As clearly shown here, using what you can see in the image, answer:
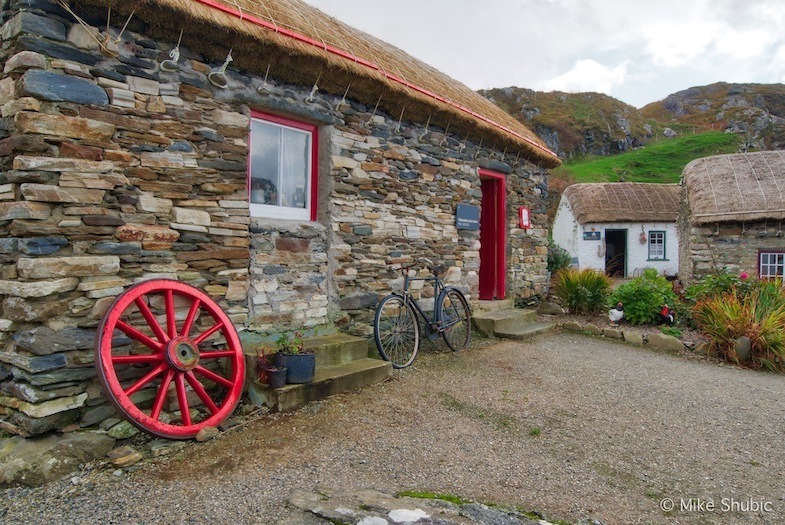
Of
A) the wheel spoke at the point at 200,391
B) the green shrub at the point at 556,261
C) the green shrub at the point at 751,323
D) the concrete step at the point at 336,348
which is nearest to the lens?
the wheel spoke at the point at 200,391

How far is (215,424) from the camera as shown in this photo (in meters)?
3.79

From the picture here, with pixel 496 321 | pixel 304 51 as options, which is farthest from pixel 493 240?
pixel 304 51

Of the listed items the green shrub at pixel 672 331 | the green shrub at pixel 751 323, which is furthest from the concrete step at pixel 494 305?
the green shrub at pixel 751 323

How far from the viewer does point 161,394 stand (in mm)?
3635

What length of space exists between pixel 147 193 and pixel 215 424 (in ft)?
6.32

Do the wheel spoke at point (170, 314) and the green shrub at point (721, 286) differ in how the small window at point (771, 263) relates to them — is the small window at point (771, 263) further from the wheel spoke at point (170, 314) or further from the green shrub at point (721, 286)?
the wheel spoke at point (170, 314)

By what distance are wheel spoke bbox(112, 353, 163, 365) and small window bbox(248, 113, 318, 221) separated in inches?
72.2

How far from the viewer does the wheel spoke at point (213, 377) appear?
3975 mm

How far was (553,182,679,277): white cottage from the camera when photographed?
21281 millimetres

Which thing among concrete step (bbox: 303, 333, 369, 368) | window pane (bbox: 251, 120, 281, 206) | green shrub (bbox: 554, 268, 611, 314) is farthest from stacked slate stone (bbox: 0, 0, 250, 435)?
green shrub (bbox: 554, 268, 611, 314)

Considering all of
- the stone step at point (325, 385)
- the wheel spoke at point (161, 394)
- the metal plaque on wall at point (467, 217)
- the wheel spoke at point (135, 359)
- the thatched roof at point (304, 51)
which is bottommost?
the stone step at point (325, 385)

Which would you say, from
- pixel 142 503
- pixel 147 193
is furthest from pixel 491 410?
pixel 147 193

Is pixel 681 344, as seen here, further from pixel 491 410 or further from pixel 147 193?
pixel 147 193

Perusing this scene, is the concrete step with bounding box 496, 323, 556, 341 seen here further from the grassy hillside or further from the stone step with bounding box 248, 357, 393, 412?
the grassy hillside
